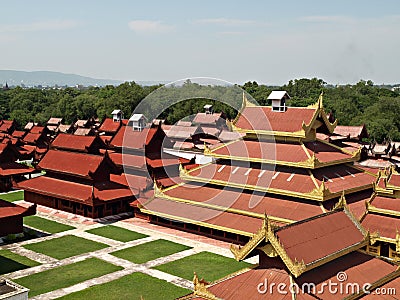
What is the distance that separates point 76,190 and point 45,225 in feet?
13.8

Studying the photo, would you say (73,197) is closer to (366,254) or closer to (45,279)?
(45,279)

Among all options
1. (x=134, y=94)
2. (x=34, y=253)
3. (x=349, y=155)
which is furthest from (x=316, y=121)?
(x=134, y=94)

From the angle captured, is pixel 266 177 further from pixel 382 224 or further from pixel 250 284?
pixel 250 284

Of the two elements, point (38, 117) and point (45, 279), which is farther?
point (38, 117)

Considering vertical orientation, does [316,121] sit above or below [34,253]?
above

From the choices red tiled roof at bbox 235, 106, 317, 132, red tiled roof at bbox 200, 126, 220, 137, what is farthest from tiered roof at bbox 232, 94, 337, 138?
red tiled roof at bbox 200, 126, 220, 137

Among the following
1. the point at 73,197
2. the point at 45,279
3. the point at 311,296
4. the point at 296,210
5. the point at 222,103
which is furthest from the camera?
the point at 222,103

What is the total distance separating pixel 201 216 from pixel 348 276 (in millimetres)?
16900

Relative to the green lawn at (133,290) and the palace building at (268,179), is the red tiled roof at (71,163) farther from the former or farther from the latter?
the green lawn at (133,290)

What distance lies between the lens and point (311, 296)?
15.3 meters

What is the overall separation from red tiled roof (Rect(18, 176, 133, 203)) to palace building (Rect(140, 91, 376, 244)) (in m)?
4.64

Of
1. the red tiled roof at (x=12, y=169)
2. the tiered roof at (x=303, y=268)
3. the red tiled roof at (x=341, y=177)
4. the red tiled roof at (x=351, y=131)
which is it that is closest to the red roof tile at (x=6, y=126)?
the red tiled roof at (x=12, y=169)

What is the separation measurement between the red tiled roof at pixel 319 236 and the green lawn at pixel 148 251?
46.2 ft

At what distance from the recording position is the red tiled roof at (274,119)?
3231 centimetres
